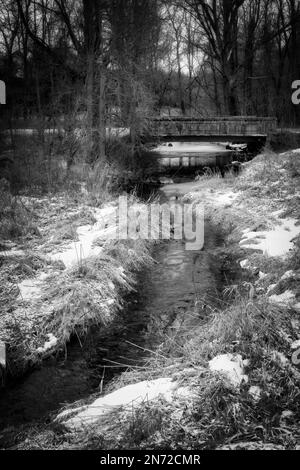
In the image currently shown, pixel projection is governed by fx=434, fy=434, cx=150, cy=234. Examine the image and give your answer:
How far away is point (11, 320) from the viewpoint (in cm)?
582

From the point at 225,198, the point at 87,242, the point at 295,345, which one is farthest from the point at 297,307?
the point at 225,198

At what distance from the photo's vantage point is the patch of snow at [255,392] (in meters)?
3.83

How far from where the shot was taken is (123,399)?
13.6ft

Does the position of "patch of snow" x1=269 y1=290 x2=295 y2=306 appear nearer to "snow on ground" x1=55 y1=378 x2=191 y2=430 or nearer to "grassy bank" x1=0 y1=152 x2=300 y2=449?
"grassy bank" x1=0 y1=152 x2=300 y2=449

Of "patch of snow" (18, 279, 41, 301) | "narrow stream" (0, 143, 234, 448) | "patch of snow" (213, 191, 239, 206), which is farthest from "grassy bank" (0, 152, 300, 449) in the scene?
"patch of snow" (213, 191, 239, 206)

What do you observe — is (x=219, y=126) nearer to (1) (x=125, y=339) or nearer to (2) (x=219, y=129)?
(2) (x=219, y=129)

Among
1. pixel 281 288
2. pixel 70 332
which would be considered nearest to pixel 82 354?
pixel 70 332

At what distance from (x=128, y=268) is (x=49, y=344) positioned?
9.75 feet

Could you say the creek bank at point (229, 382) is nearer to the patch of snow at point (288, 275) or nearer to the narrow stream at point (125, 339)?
the patch of snow at point (288, 275)

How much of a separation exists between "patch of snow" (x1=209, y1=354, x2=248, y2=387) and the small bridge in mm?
19301

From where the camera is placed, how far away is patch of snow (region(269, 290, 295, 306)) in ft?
17.4

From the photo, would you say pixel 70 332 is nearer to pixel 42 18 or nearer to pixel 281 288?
pixel 281 288

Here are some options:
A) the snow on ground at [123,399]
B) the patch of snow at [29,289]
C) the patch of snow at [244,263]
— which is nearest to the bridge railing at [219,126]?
the patch of snow at [244,263]

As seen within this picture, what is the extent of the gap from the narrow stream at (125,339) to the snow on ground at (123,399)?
0.38m
